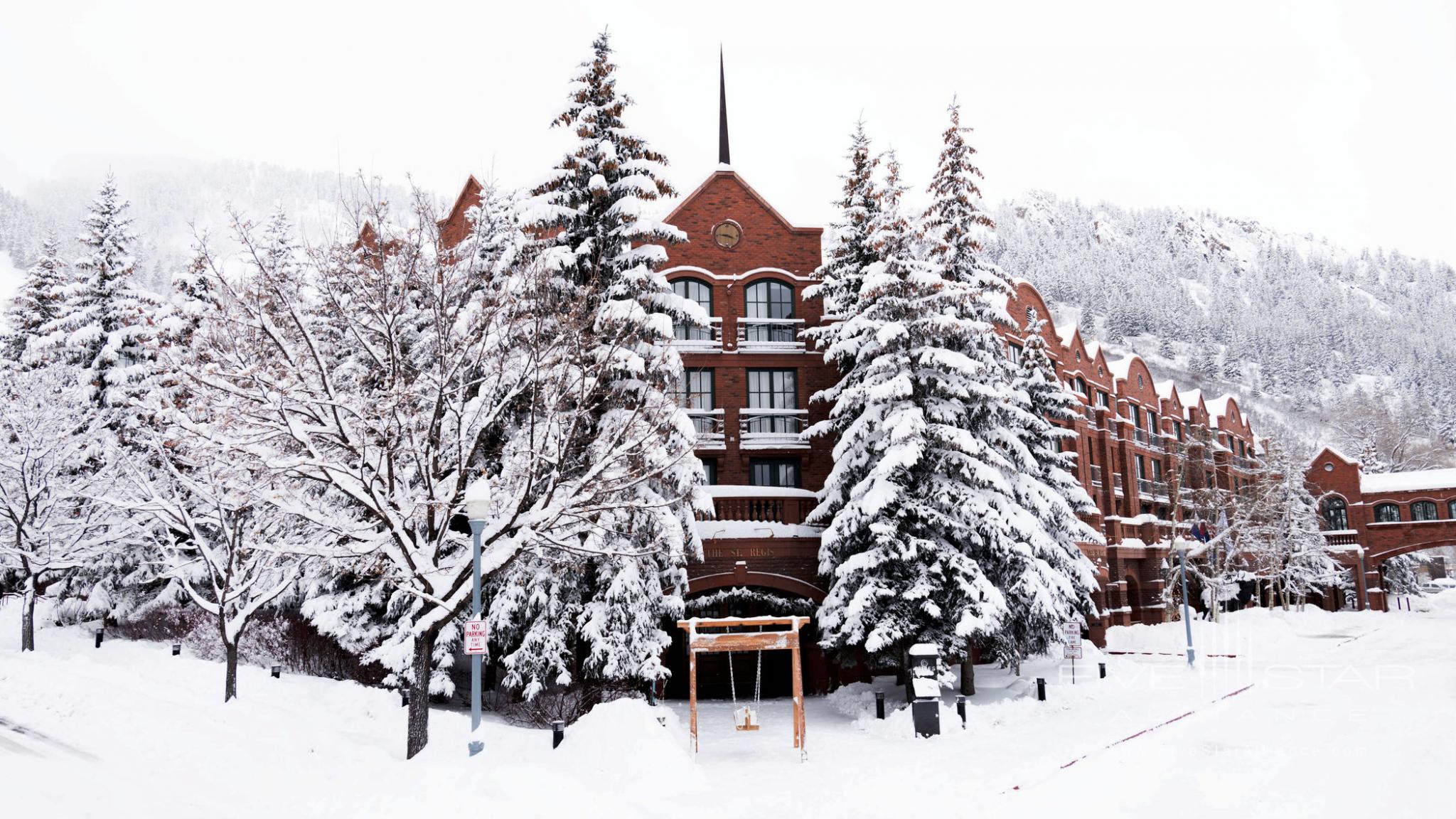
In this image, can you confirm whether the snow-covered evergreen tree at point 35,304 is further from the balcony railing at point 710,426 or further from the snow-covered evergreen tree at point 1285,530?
the snow-covered evergreen tree at point 1285,530

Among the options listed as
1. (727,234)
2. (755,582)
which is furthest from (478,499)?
(727,234)

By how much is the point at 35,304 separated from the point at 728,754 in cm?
3143

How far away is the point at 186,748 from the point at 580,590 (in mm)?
10140

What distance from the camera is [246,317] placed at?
51.9 feet

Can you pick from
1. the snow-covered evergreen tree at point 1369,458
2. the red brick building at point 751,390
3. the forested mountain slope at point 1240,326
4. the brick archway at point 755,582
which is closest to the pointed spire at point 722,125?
the red brick building at point 751,390

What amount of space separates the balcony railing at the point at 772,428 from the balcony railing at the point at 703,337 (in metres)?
2.26

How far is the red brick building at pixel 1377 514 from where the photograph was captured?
55375 mm

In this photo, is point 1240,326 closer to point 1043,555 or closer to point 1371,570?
point 1371,570

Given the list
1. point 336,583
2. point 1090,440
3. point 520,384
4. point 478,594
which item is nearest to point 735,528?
point 336,583

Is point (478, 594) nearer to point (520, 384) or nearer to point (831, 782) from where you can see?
point (520, 384)

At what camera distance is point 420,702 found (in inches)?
567

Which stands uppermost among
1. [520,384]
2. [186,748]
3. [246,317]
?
[246,317]

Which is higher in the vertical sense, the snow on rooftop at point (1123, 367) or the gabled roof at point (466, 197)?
the gabled roof at point (466, 197)

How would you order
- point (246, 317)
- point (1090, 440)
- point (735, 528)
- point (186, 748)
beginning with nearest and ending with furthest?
point (186, 748) < point (246, 317) < point (735, 528) < point (1090, 440)
